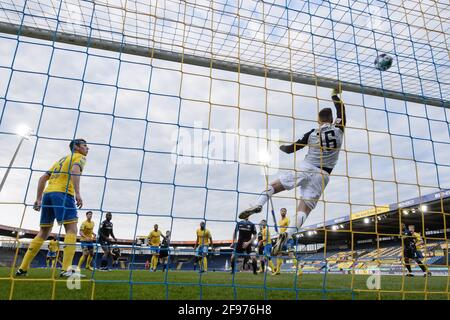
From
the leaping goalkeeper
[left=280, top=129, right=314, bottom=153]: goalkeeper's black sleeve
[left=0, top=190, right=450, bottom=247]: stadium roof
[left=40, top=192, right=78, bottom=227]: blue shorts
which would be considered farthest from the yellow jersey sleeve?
[left=0, top=190, right=450, bottom=247]: stadium roof

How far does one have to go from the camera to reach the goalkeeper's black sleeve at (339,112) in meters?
4.94

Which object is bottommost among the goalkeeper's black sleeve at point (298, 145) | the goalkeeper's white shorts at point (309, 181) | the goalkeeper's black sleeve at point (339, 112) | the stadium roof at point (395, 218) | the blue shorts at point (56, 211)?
the blue shorts at point (56, 211)

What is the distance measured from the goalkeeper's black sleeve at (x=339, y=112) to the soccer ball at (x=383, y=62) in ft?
4.17

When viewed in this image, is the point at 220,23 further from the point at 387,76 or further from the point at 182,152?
the point at 387,76

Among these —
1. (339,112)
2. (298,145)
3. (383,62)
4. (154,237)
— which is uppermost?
(383,62)

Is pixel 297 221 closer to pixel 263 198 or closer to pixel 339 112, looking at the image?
pixel 263 198

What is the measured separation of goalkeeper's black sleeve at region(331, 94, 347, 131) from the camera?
494 centimetres

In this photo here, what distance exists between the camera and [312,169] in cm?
489

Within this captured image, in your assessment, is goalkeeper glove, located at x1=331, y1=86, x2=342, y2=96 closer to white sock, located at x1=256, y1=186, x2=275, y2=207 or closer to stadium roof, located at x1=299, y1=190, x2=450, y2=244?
white sock, located at x1=256, y1=186, x2=275, y2=207

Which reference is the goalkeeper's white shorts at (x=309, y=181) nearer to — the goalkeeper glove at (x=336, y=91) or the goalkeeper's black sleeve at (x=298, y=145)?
the goalkeeper's black sleeve at (x=298, y=145)

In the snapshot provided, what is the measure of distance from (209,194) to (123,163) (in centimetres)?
115

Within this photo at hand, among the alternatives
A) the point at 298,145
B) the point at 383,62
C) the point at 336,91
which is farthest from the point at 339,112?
the point at 383,62

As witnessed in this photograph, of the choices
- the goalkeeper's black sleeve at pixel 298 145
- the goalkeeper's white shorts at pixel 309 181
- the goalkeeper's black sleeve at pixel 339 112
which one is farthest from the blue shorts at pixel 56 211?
the goalkeeper's black sleeve at pixel 339 112

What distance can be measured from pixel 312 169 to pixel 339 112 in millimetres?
1015
